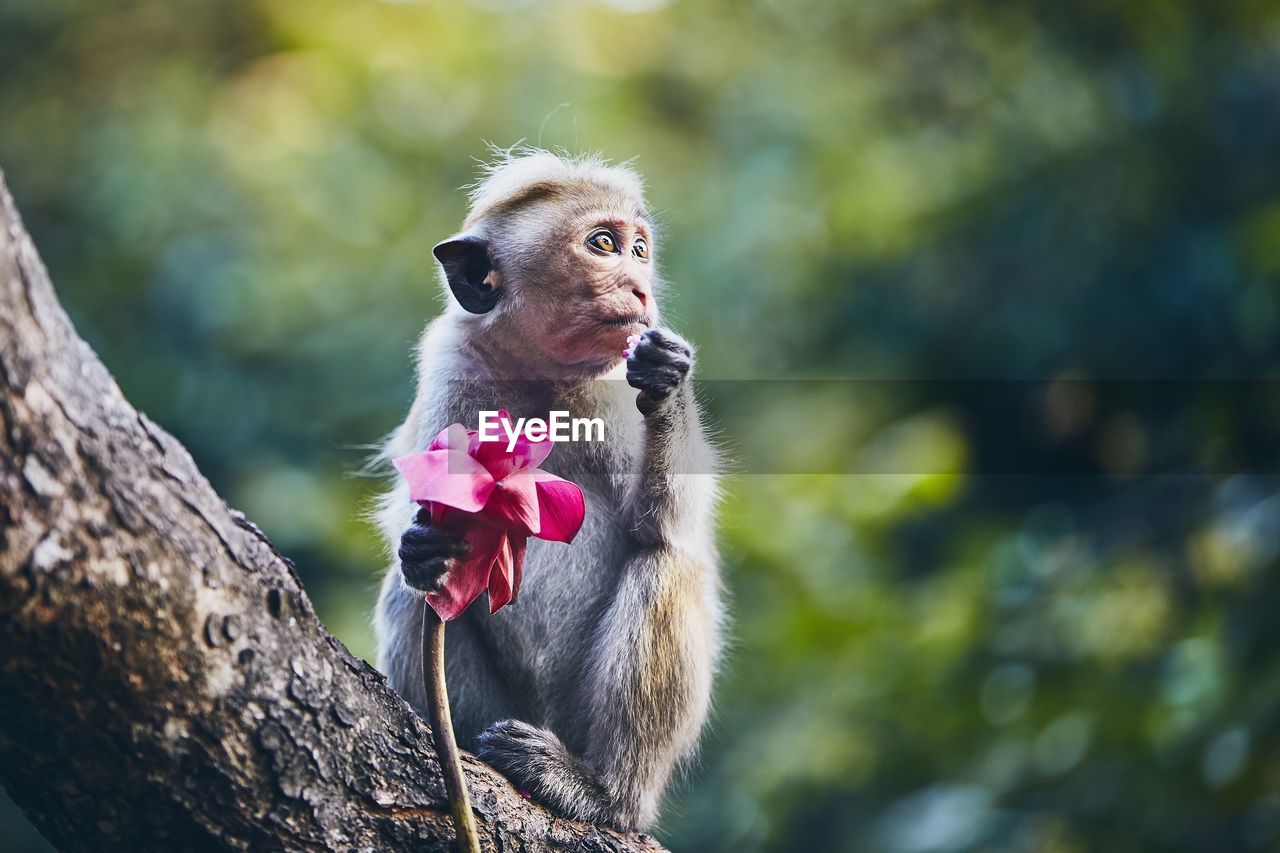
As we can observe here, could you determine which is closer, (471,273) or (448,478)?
(448,478)

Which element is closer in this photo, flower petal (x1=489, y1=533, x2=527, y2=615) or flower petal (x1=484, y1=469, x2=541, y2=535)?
flower petal (x1=484, y1=469, x2=541, y2=535)

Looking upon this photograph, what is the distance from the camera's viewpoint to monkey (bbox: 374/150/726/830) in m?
3.67

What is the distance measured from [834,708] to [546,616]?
3.50 metres

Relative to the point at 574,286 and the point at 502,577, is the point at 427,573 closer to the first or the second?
the point at 502,577

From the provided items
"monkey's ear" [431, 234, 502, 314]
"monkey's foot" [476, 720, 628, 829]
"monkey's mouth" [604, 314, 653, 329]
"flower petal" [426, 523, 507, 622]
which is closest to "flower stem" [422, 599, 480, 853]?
"flower petal" [426, 523, 507, 622]

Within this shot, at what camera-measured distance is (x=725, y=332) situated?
8.53 meters

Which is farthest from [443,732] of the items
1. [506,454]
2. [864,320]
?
[864,320]

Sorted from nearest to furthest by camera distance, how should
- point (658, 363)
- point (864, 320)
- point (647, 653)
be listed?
point (658, 363), point (647, 653), point (864, 320)

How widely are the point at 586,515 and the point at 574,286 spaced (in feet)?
2.41

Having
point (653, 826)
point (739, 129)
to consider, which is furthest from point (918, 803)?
point (739, 129)

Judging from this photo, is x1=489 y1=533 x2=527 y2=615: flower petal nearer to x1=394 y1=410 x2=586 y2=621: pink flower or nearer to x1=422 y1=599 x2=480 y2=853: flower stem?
x1=394 y1=410 x2=586 y2=621: pink flower

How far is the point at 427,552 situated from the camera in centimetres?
266

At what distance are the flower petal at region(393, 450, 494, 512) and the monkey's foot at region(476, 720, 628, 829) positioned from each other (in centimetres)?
133

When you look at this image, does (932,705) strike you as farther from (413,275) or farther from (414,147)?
(414,147)
